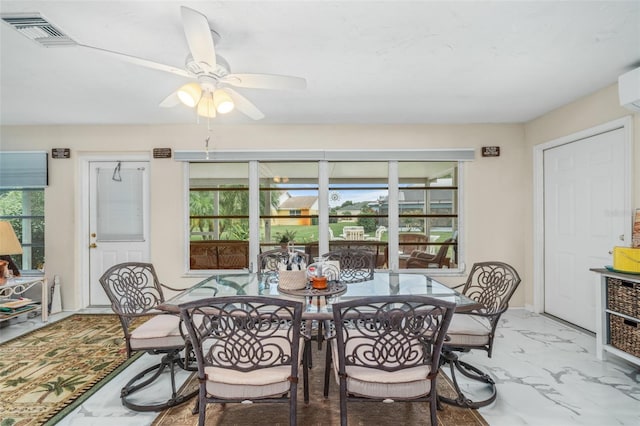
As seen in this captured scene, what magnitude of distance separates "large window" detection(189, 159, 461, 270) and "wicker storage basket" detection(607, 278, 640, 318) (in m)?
1.66

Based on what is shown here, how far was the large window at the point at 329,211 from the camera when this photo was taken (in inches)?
162

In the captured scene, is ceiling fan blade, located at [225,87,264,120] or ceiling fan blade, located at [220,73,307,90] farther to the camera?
ceiling fan blade, located at [225,87,264,120]

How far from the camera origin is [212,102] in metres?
2.19

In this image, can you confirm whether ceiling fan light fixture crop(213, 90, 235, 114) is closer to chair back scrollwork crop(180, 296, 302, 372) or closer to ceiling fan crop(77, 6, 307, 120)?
ceiling fan crop(77, 6, 307, 120)

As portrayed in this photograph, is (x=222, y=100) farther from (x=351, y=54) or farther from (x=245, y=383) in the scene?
(x=245, y=383)

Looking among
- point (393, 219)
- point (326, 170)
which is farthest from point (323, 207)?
point (393, 219)

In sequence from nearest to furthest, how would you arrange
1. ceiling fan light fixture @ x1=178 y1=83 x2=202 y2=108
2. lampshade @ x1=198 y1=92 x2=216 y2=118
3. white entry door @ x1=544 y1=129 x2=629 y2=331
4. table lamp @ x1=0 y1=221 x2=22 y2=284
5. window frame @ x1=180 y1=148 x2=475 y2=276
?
ceiling fan light fixture @ x1=178 y1=83 x2=202 y2=108
lampshade @ x1=198 y1=92 x2=216 y2=118
white entry door @ x1=544 y1=129 x2=629 y2=331
table lamp @ x1=0 y1=221 x2=22 y2=284
window frame @ x1=180 y1=148 x2=475 y2=276

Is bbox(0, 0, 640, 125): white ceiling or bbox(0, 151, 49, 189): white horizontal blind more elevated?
bbox(0, 0, 640, 125): white ceiling

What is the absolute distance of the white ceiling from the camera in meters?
1.84

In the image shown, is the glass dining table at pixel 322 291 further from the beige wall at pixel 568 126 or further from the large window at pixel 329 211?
the beige wall at pixel 568 126

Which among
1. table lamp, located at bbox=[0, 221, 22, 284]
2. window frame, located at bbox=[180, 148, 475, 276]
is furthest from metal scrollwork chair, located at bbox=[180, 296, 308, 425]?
table lamp, located at bbox=[0, 221, 22, 284]

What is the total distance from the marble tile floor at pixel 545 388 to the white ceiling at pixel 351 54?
2.37 meters

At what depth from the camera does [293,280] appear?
86.7 inches

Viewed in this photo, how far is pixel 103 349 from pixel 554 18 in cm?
425
